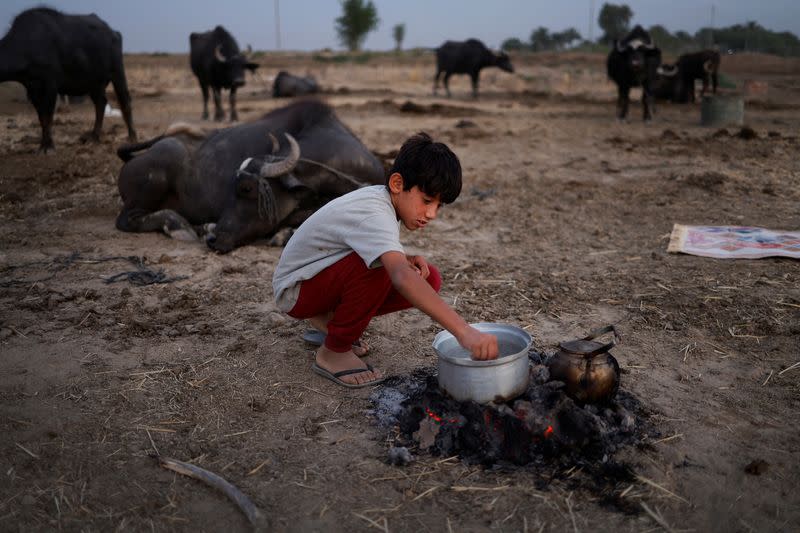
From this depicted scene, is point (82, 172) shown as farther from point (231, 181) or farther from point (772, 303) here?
Answer: point (772, 303)

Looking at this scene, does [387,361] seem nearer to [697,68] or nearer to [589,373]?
[589,373]

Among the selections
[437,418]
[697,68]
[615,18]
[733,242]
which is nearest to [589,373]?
[437,418]

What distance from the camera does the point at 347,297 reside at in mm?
3049

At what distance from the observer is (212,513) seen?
2.29m

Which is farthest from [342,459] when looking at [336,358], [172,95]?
[172,95]

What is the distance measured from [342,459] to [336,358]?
733mm

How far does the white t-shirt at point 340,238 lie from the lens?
2.71 meters

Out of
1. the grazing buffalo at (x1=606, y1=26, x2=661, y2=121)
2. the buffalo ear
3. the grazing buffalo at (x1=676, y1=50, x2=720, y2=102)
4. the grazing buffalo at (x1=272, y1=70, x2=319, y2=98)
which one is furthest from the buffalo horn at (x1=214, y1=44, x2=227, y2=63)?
the grazing buffalo at (x1=676, y1=50, x2=720, y2=102)

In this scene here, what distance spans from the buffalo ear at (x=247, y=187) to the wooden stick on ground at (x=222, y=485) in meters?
3.22

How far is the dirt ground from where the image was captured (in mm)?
2311

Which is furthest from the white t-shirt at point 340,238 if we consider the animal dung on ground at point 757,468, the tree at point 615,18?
the tree at point 615,18

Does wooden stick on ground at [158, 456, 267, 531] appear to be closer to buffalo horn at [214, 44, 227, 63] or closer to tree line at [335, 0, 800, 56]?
buffalo horn at [214, 44, 227, 63]

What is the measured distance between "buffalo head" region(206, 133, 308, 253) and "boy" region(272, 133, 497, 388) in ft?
7.58

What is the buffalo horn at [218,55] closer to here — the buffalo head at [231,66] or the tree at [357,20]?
the buffalo head at [231,66]
